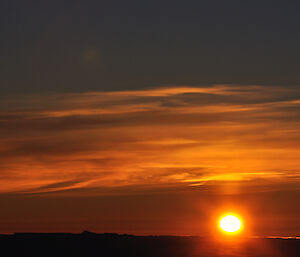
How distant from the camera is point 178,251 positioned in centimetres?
6556

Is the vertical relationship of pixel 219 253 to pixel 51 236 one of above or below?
below

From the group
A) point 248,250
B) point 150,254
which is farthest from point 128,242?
point 248,250

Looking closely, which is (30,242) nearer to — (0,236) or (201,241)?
(0,236)

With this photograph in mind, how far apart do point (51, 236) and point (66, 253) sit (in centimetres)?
1636

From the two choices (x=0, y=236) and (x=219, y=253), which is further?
(x=0, y=236)

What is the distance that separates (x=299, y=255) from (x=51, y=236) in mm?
29374

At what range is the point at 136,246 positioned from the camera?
70.3 m

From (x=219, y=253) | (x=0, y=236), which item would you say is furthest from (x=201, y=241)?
(x=0, y=236)

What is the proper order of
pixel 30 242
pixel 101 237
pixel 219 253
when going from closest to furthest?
pixel 219 253, pixel 30 242, pixel 101 237

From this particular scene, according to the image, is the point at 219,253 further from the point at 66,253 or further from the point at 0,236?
the point at 0,236

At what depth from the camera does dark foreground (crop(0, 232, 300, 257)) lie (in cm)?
6438

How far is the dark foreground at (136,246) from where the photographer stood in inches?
2534

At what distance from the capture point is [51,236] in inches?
3179

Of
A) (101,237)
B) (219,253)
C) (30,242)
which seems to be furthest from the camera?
(101,237)
